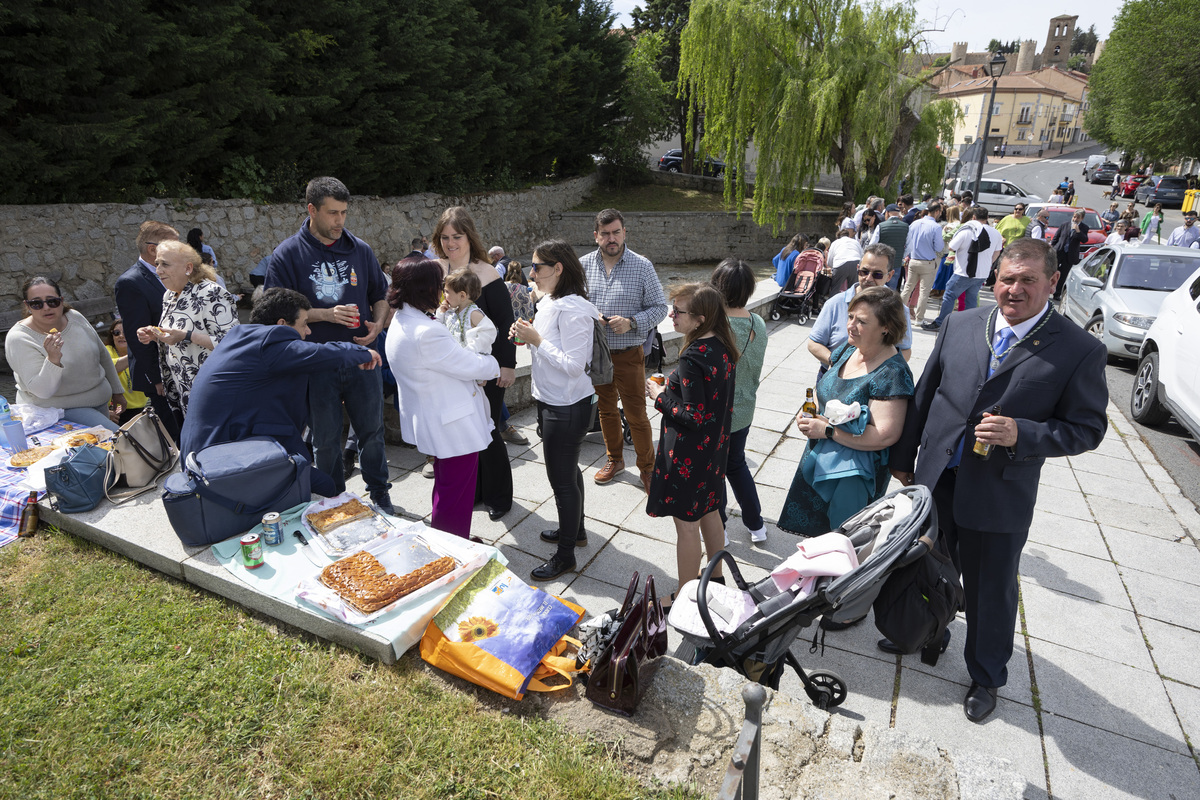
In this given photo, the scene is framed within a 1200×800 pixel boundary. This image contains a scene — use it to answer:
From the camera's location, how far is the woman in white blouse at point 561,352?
3600 mm

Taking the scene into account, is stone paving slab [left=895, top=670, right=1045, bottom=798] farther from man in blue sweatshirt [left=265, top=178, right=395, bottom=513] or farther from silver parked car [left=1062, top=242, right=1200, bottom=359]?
silver parked car [left=1062, top=242, right=1200, bottom=359]

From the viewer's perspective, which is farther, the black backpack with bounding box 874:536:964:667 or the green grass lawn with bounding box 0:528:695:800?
the black backpack with bounding box 874:536:964:667

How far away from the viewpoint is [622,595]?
376 cm

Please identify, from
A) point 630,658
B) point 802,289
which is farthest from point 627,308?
point 802,289

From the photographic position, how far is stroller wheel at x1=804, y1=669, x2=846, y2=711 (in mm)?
2885

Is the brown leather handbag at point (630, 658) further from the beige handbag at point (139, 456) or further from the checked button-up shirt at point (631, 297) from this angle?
the beige handbag at point (139, 456)

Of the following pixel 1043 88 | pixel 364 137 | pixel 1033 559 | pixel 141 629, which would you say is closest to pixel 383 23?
pixel 364 137

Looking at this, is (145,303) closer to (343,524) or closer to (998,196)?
(343,524)

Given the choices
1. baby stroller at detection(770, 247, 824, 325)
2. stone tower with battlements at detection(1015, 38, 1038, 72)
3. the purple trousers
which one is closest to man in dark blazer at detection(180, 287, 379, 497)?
the purple trousers

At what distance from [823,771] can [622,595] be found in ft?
5.24

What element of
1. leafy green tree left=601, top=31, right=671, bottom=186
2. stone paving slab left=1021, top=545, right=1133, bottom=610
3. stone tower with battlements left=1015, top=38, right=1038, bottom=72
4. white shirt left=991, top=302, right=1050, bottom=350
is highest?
stone tower with battlements left=1015, top=38, right=1038, bottom=72

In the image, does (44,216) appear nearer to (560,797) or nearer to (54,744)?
(54,744)

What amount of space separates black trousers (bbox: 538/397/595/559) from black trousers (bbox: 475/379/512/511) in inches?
28.5

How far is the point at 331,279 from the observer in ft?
14.0
